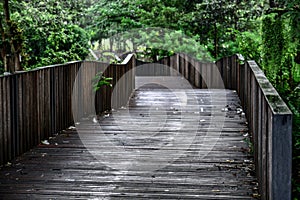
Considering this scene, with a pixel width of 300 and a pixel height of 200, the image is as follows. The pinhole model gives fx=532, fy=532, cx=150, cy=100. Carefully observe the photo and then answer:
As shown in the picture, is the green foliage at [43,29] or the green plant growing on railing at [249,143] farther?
the green foliage at [43,29]

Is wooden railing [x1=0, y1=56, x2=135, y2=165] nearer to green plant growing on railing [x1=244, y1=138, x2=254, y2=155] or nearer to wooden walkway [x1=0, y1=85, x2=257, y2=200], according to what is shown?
wooden walkway [x1=0, y1=85, x2=257, y2=200]

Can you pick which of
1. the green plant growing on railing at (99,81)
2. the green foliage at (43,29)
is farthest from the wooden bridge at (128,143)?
the green foliage at (43,29)

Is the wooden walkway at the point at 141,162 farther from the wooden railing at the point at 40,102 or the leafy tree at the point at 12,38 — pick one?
the leafy tree at the point at 12,38

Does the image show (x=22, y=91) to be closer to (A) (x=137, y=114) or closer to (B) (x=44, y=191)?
(B) (x=44, y=191)

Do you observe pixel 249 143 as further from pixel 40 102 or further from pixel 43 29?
pixel 43 29

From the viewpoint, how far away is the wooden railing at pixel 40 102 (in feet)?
18.9

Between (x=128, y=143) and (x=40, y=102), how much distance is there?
128 cm

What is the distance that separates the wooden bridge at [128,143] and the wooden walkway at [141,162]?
1cm

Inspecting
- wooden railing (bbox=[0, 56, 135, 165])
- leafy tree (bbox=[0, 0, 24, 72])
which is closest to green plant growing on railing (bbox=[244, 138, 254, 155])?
wooden railing (bbox=[0, 56, 135, 165])

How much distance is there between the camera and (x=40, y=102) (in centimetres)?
680

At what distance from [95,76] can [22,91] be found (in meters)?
3.32

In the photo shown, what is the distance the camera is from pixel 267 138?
12.4 ft

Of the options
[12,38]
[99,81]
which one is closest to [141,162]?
[99,81]

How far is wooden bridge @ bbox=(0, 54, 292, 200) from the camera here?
461cm
